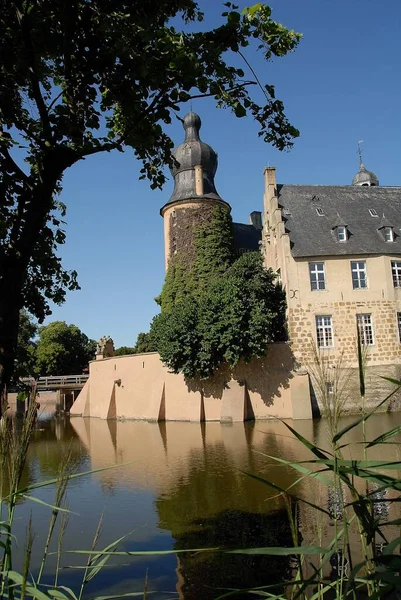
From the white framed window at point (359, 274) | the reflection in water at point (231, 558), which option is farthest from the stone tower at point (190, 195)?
the reflection in water at point (231, 558)

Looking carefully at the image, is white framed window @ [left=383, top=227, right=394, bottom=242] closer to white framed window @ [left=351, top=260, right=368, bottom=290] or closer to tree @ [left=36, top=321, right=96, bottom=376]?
white framed window @ [left=351, top=260, right=368, bottom=290]

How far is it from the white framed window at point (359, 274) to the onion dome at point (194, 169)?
10536mm

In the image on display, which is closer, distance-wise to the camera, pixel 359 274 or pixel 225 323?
pixel 225 323

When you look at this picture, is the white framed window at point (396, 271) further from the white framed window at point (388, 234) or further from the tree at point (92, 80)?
the tree at point (92, 80)

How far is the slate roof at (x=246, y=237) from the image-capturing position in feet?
138

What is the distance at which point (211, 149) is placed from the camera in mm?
35969

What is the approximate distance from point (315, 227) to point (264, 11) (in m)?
23.6

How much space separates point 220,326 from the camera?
24.7m

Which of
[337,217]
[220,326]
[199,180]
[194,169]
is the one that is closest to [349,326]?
[337,217]

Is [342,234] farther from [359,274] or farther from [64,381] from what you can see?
[64,381]

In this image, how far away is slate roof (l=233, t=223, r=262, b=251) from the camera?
42.1 m

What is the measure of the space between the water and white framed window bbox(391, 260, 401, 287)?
931 cm

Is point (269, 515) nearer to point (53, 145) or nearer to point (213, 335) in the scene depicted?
point (53, 145)

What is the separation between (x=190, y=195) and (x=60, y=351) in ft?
87.2
